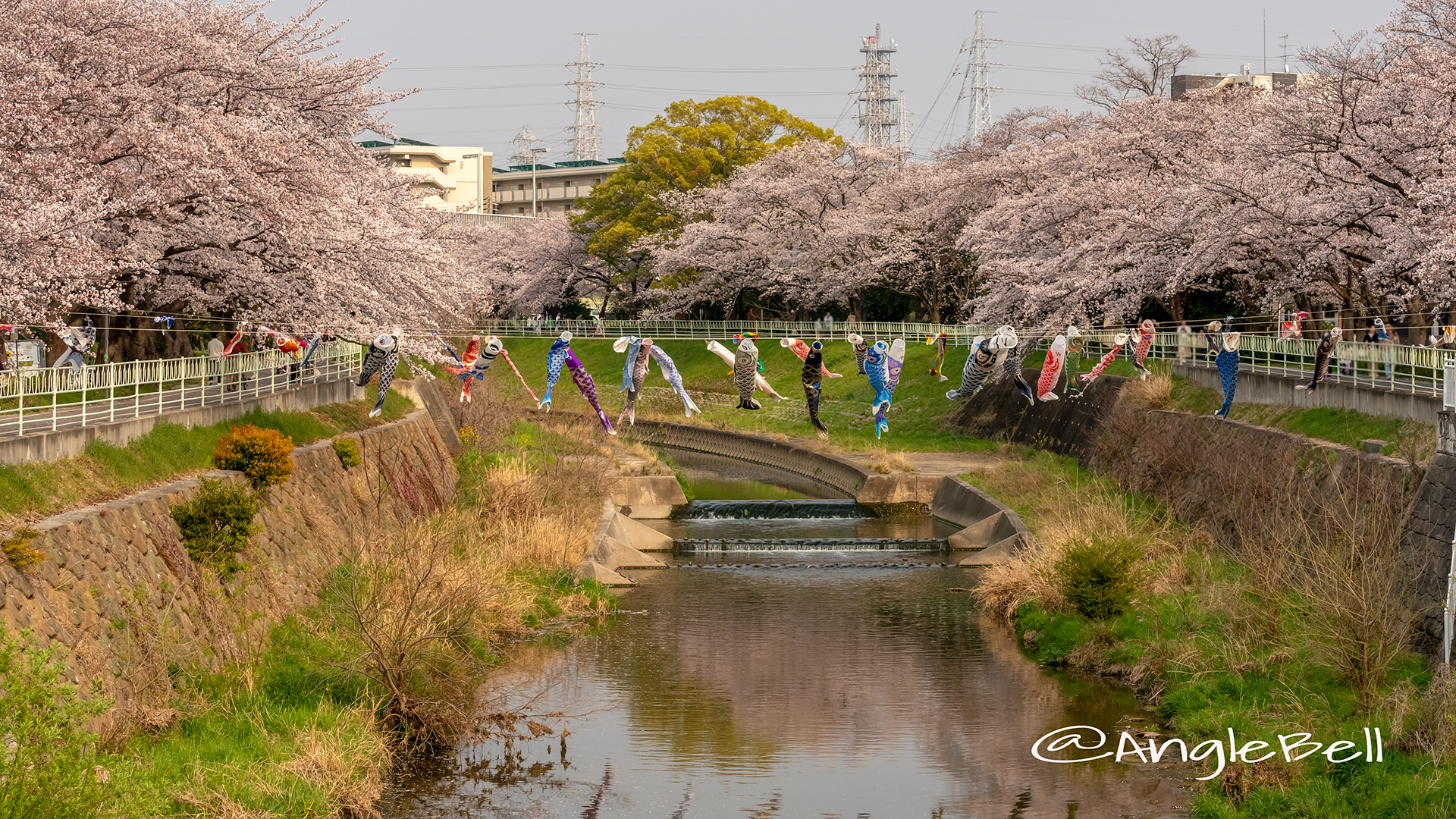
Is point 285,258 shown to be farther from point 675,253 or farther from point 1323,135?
point 675,253

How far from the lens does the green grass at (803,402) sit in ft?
166

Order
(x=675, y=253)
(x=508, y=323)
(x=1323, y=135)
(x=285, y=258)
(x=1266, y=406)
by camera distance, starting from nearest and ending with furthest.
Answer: (x=285, y=258) < (x=1323, y=135) < (x=1266, y=406) < (x=675, y=253) < (x=508, y=323)

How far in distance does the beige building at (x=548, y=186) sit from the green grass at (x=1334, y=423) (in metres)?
103

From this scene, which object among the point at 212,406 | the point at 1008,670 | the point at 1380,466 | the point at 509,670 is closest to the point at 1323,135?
the point at 1380,466

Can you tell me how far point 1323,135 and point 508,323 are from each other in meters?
67.7

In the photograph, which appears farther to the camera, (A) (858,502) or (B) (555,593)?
(A) (858,502)

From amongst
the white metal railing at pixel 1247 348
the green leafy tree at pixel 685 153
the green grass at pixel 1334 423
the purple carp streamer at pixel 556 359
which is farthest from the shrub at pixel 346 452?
the green leafy tree at pixel 685 153

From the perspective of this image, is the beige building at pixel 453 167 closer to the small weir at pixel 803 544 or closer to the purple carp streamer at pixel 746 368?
the small weir at pixel 803 544

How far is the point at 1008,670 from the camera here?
23.1m

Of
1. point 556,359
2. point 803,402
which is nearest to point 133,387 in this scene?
point 556,359

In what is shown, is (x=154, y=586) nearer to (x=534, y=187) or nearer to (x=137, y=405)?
(x=137, y=405)

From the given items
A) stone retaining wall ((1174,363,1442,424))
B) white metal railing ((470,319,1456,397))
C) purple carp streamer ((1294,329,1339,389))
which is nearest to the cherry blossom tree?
white metal railing ((470,319,1456,397))

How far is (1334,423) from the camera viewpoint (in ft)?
88.2

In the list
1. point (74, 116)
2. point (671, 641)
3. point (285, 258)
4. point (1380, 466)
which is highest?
point (74, 116)
